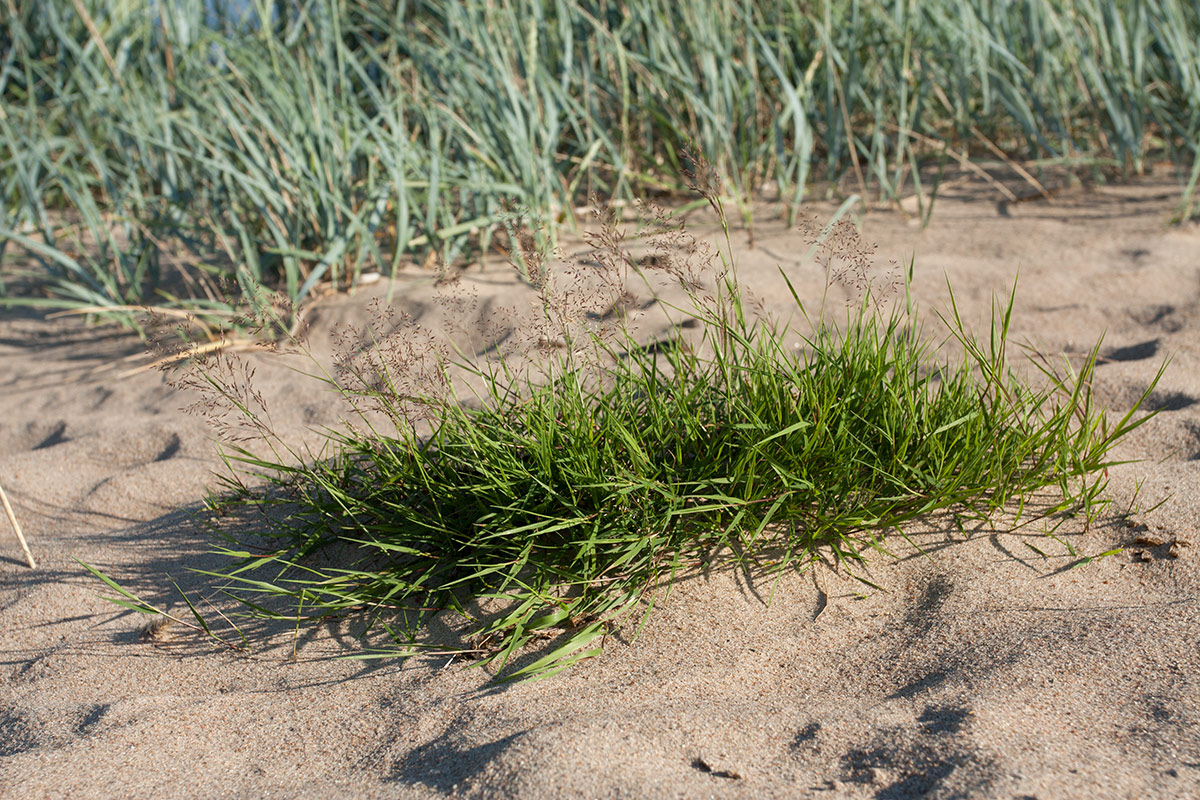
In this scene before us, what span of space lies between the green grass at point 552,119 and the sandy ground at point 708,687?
1367mm

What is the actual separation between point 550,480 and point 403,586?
347 mm

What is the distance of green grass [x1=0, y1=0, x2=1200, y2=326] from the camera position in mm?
3422

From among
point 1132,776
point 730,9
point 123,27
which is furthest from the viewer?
point 123,27

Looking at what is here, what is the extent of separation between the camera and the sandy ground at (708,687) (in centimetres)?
131

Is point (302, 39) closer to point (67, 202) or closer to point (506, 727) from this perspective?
point (67, 202)

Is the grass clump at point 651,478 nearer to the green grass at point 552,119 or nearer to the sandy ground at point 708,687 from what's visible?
the sandy ground at point 708,687

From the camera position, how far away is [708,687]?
1.57 meters

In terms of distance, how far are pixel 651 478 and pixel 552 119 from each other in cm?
210

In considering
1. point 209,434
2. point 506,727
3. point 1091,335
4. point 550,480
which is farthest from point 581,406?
point 1091,335

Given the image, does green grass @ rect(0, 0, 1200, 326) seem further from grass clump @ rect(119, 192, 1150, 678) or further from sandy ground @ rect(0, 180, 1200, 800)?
grass clump @ rect(119, 192, 1150, 678)

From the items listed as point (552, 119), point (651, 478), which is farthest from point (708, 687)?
point (552, 119)

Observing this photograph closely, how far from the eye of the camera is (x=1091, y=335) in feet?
8.85

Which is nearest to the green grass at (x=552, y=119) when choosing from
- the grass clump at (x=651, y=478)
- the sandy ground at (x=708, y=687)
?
the sandy ground at (x=708, y=687)

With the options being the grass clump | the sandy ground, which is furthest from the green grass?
the grass clump
